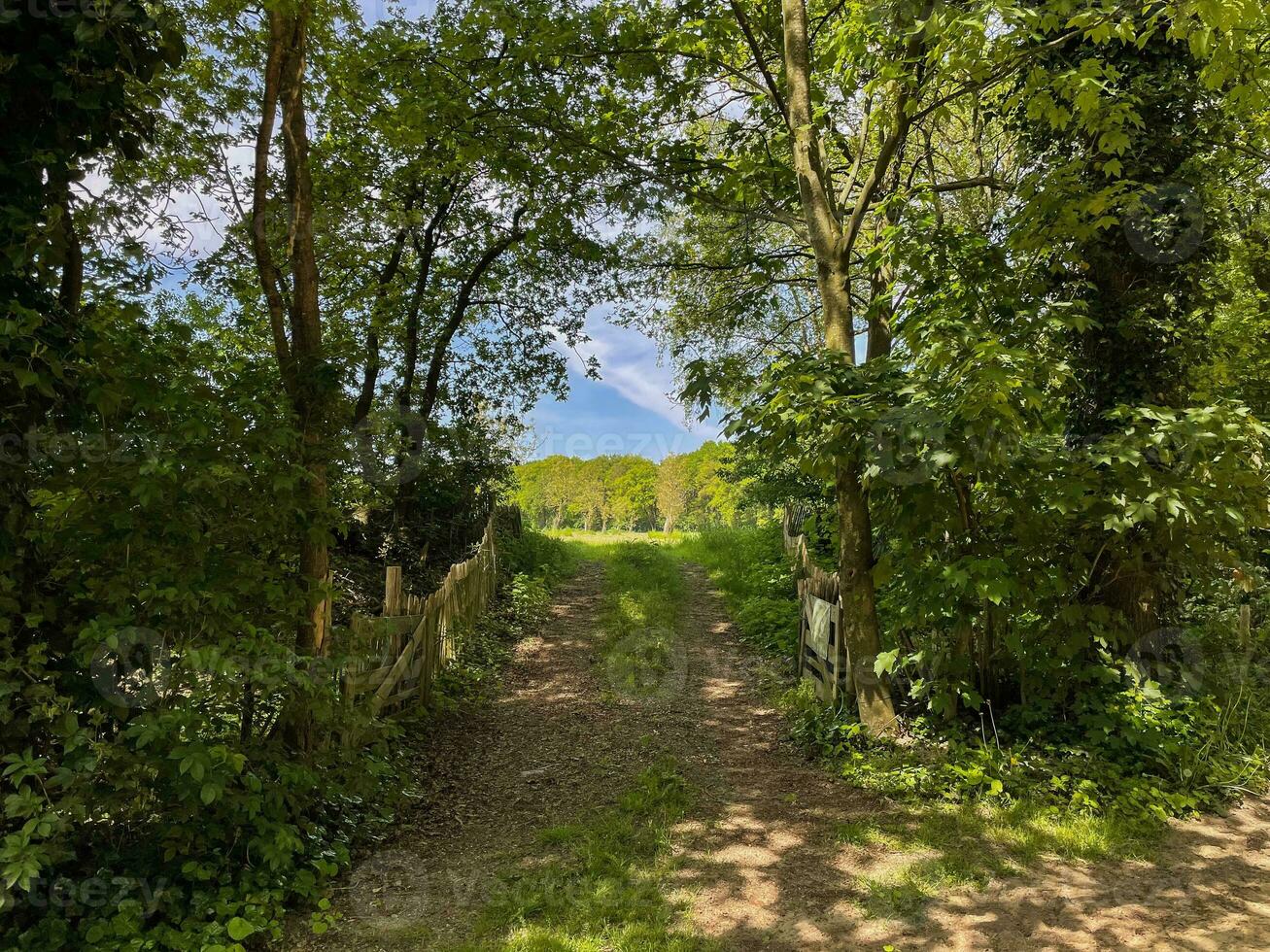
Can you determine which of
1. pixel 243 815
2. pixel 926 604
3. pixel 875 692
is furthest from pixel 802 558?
pixel 243 815

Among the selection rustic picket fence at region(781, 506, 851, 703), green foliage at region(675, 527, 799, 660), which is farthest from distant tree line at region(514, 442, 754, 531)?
rustic picket fence at region(781, 506, 851, 703)

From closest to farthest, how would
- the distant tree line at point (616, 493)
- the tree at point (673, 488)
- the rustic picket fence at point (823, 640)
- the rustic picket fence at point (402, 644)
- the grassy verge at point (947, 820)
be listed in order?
1. the grassy verge at point (947, 820)
2. the rustic picket fence at point (402, 644)
3. the rustic picket fence at point (823, 640)
4. the tree at point (673, 488)
5. the distant tree line at point (616, 493)

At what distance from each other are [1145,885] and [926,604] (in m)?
2.12

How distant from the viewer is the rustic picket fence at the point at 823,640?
7168 millimetres

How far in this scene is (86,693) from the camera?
3.66 metres

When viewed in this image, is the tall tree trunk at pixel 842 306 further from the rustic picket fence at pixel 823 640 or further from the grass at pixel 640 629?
the grass at pixel 640 629

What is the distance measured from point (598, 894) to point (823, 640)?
4.11 m

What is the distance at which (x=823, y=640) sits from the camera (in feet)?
25.2

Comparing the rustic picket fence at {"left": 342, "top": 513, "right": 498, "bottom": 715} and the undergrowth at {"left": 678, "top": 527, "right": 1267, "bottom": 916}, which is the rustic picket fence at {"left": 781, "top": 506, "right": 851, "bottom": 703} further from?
the rustic picket fence at {"left": 342, "top": 513, "right": 498, "bottom": 715}

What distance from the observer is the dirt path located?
12.8 ft

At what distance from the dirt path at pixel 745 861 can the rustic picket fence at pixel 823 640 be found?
2.37ft

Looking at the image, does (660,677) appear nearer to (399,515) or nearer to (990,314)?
(990,314)

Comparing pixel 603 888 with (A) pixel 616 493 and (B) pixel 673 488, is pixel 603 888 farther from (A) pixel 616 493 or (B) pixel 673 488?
(A) pixel 616 493

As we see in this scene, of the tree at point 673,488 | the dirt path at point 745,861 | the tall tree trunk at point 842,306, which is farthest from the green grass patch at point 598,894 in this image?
the tree at point 673,488
